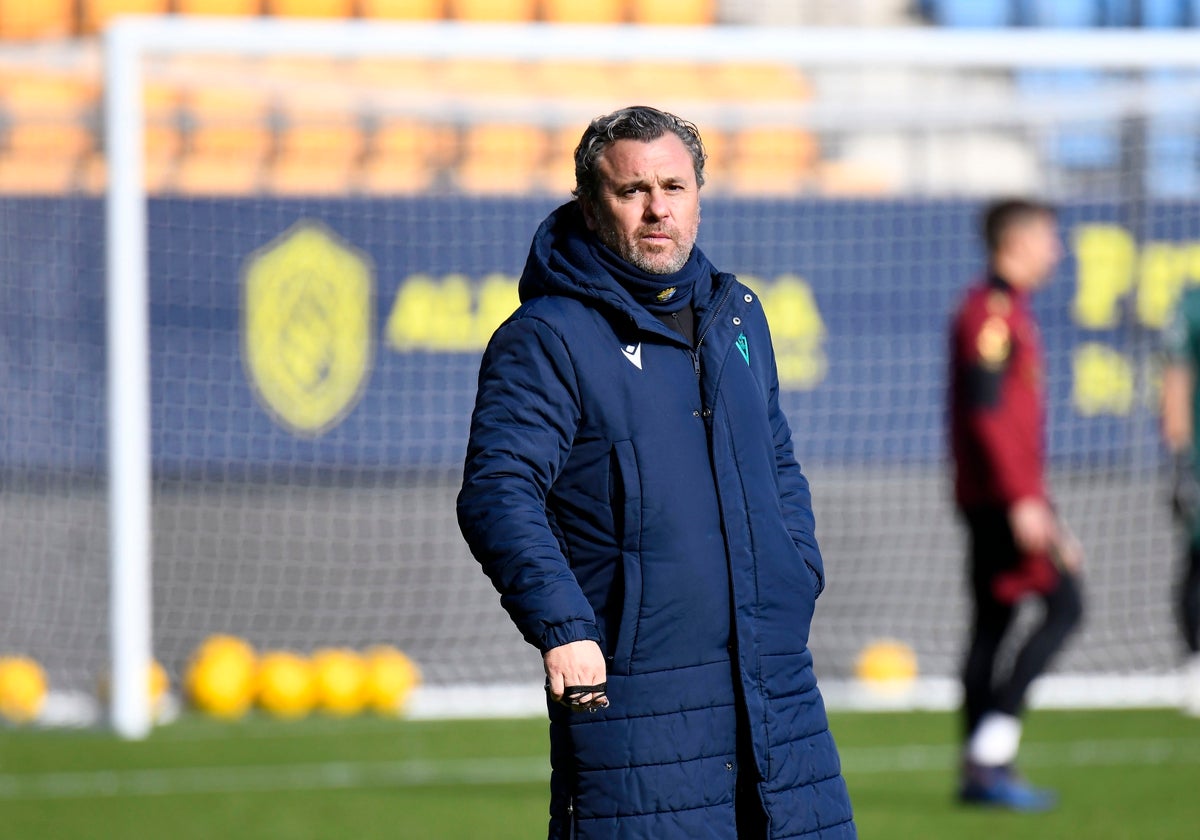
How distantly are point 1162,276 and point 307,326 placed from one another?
525 centimetres

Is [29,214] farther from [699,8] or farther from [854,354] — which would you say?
[699,8]

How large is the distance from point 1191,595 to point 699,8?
27.9 feet

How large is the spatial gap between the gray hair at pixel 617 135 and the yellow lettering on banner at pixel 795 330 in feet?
29.6

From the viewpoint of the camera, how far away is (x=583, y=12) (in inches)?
600

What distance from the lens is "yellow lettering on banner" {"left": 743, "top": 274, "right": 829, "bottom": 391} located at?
12.2 meters

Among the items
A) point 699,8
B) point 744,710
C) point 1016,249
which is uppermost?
point 699,8

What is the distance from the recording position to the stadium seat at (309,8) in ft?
48.8

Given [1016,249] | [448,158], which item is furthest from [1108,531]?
[1016,249]

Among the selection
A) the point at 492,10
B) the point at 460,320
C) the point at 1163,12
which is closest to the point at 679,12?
the point at 492,10

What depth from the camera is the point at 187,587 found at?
10.2m

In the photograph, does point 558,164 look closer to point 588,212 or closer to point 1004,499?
point 1004,499

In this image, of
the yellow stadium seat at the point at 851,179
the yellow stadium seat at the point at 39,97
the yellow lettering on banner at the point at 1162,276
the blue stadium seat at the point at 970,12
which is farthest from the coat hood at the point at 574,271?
the blue stadium seat at the point at 970,12

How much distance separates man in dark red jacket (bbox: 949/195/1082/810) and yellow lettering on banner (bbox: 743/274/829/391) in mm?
5785

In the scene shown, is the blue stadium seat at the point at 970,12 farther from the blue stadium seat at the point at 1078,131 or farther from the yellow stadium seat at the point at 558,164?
the yellow stadium seat at the point at 558,164
